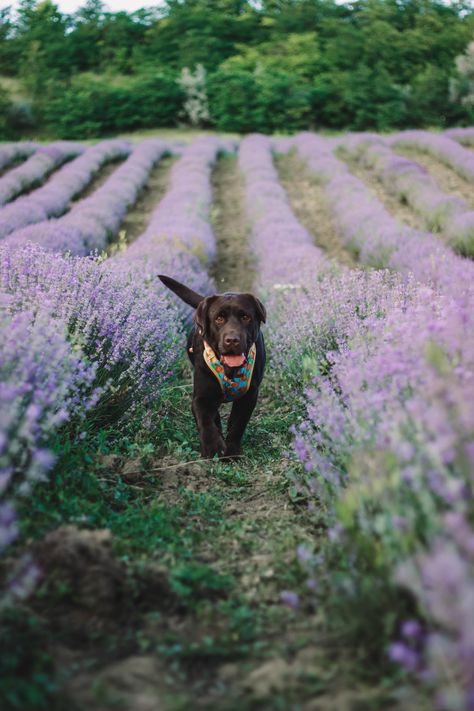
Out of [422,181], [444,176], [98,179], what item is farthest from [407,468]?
[98,179]

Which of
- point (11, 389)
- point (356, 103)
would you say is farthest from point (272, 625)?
point (356, 103)

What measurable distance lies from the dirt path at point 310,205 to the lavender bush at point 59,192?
3852mm

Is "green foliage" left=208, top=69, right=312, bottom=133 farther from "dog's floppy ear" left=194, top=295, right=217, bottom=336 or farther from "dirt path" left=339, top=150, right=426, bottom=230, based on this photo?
"dog's floppy ear" left=194, top=295, right=217, bottom=336

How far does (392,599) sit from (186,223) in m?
7.68

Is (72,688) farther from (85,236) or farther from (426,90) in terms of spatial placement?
(426,90)

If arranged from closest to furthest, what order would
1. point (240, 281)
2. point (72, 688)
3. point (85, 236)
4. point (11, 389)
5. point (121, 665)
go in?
1. point (72, 688)
2. point (121, 665)
3. point (11, 389)
4. point (85, 236)
5. point (240, 281)

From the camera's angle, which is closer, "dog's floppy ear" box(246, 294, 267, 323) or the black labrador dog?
the black labrador dog

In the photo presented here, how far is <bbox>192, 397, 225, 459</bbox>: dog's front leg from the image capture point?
3.66 m

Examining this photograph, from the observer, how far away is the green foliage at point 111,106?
69.8ft

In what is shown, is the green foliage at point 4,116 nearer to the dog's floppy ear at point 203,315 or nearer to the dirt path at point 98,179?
the dirt path at point 98,179

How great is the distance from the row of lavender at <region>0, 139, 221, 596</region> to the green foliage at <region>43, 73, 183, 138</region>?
14.4m

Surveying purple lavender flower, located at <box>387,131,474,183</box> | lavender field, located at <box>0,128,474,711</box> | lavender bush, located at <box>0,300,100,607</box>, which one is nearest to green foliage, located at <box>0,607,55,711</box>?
lavender field, located at <box>0,128,474,711</box>

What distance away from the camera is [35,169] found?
12.8m

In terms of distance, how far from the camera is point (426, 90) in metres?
21.7
